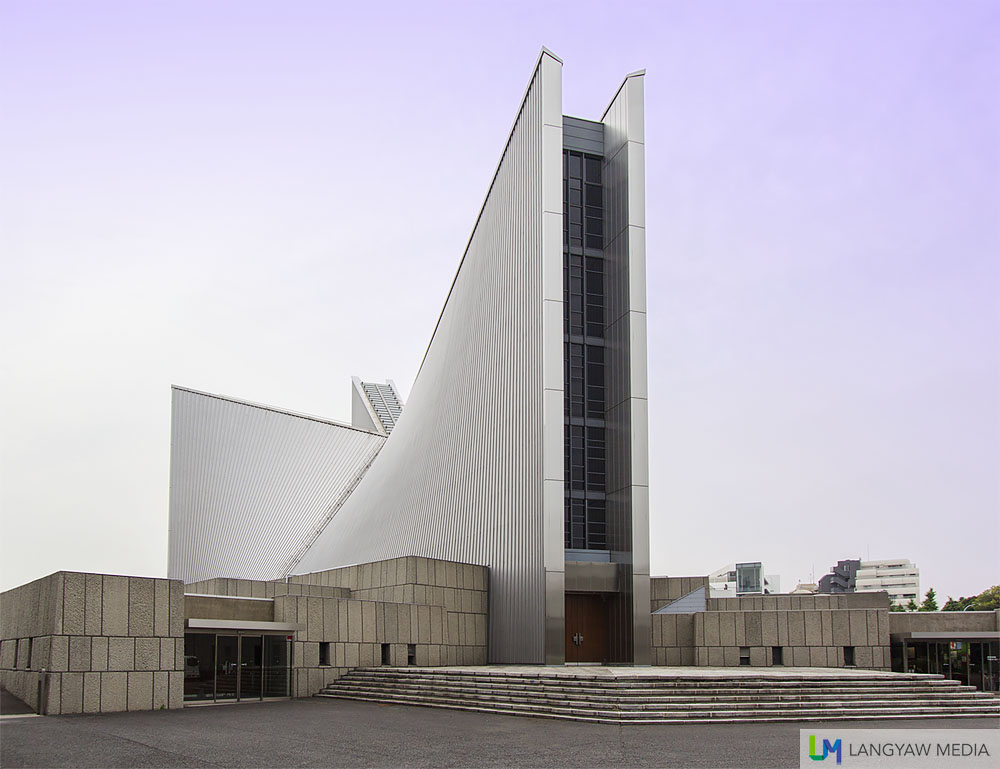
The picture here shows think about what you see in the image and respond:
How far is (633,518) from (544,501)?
241 centimetres

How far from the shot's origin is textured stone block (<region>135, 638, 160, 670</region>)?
18172mm

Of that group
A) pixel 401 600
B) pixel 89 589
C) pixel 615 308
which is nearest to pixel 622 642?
pixel 401 600

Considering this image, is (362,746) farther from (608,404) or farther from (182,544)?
(182,544)

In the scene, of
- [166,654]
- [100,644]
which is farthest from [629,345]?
[100,644]

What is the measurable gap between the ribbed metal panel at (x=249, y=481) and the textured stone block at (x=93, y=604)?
20.5 m

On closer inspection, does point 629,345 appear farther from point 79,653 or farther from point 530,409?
point 79,653

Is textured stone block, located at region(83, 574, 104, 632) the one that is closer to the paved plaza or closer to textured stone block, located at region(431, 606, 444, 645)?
the paved plaza

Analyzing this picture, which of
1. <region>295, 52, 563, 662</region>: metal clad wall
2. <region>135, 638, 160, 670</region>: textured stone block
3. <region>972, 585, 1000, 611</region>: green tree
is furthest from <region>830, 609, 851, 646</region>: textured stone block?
<region>972, 585, 1000, 611</region>: green tree

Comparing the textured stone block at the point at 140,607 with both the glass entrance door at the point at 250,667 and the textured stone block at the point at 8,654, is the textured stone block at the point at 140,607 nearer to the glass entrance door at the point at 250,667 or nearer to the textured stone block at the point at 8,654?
the glass entrance door at the point at 250,667

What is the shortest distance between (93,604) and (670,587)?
15.1 m

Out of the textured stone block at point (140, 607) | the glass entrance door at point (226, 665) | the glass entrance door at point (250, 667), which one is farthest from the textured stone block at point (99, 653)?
the glass entrance door at point (250, 667)

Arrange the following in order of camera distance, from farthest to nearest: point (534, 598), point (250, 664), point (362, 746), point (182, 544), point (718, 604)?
point (182, 544) < point (718, 604) < point (534, 598) < point (250, 664) < point (362, 746)

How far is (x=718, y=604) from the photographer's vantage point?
2677 centimetres

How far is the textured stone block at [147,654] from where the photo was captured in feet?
59.6
